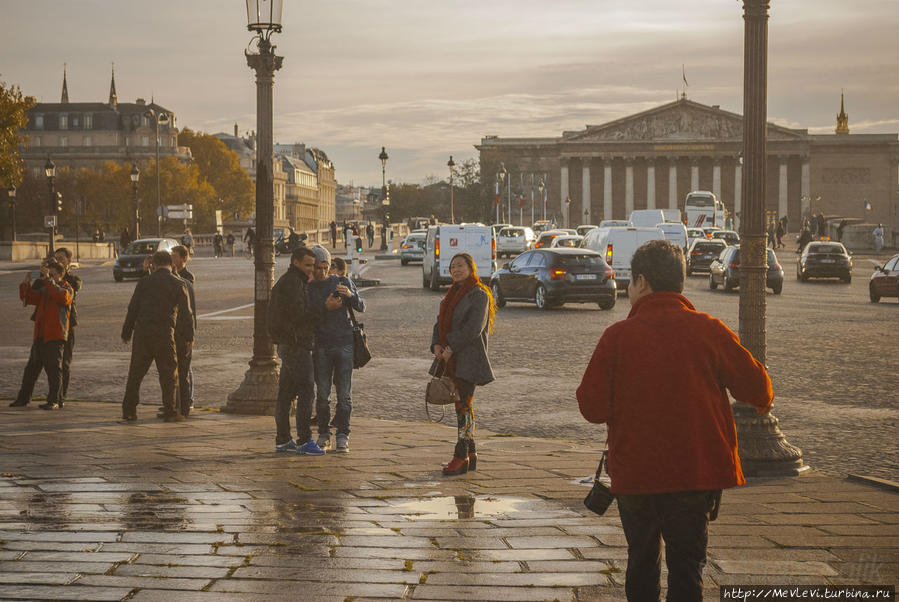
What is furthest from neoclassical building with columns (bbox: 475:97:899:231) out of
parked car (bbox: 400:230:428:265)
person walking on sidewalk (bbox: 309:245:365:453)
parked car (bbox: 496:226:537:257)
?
person walking on sidewalk (bbox: 309:245:365:453)

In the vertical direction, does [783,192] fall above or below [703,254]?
above

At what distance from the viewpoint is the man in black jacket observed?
10.6 m

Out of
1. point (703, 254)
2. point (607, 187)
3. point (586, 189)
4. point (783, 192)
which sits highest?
point (607, 187)

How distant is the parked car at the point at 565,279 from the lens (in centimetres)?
2566

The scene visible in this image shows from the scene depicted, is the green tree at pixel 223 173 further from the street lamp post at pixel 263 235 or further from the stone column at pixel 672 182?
the street lamp post at pixel 263 235

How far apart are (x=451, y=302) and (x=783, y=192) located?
119901 mm

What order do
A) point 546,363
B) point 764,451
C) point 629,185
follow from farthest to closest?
point 629,185
point 546,363
point 764,451

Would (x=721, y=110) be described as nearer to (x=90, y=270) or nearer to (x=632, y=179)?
(x=632, y=179)

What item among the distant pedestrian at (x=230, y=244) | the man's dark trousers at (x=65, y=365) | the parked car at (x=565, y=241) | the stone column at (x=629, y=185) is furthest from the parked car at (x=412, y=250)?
the stone column at (x=629, y=185)

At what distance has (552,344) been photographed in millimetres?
17922

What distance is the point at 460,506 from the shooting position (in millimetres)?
6727

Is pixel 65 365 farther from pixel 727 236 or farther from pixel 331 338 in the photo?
pixel 727 236

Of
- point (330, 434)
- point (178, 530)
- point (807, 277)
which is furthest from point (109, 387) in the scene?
point (807, 277)

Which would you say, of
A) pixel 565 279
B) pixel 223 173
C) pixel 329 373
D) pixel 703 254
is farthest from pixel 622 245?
pixel 223 173
